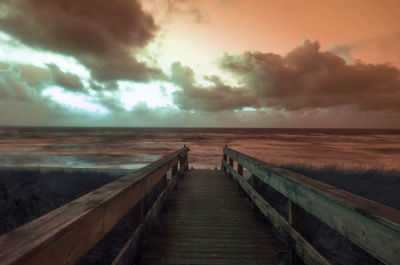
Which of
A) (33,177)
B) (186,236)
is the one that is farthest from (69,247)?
(33,177)

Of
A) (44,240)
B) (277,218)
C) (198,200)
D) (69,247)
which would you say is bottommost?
(198,200)

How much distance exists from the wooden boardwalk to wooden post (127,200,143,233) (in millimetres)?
442

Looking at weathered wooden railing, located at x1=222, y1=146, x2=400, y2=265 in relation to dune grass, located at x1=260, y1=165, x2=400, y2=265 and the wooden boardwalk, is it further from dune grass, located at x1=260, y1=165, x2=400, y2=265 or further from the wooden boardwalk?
dune grass, located at x1=260, y1=165, x2=400, y2=265

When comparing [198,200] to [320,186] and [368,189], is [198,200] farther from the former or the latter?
[368,189]

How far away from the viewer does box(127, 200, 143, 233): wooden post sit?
7.77 feet

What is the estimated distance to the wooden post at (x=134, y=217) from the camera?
2.37 metres

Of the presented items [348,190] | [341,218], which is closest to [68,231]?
[341,218]

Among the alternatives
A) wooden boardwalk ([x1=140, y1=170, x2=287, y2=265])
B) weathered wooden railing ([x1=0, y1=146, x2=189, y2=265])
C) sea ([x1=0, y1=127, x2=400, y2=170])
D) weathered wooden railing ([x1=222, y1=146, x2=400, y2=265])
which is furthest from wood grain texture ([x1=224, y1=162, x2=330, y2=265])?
sea ([x1=0, y1=127, x2=400, y2=170])

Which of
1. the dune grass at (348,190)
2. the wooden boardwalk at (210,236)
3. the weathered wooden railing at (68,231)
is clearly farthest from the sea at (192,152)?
the weathered wooden railing at (68,231)

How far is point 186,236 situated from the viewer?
3.16m

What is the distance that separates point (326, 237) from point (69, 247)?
17.6ft

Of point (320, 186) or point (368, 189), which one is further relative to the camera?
point (368, 189)

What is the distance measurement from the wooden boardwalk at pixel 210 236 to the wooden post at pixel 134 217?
442 millimetres

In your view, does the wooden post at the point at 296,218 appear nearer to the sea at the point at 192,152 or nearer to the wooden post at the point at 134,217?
the wooden post at the point at 134,217
